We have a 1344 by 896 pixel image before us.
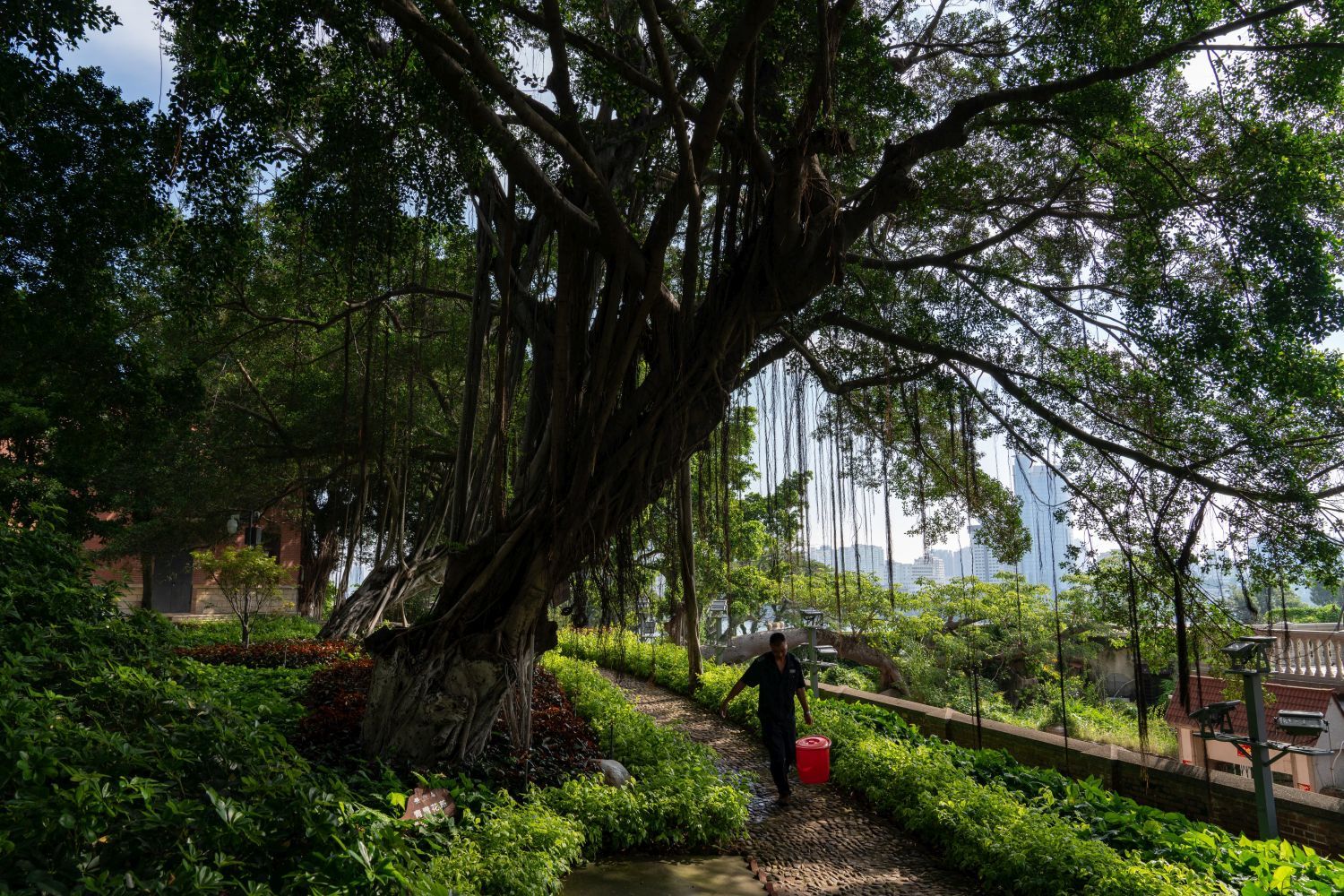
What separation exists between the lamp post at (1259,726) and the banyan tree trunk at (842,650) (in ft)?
26.5

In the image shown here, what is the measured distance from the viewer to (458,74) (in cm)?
362

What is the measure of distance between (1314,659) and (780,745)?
569 centimetres

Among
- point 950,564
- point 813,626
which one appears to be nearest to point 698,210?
point 813,626

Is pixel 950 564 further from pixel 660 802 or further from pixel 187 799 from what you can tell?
pixel 187 799

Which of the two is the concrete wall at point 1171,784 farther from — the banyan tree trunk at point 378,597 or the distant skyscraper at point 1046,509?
the banyan tree trunk at point 378,597

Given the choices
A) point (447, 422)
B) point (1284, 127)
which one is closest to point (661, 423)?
point (1284, 127)

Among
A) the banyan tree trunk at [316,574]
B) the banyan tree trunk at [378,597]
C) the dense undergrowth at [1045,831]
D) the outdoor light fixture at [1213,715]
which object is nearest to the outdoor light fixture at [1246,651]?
the outdoor light fixture at [1213,715]

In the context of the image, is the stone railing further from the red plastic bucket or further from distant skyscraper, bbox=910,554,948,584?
distant skyscraper, bbox=910,554,948,584

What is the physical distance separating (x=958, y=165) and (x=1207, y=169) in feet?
4.95

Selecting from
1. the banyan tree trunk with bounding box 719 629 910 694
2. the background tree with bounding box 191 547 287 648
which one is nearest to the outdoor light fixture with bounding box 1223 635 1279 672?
the banyan tree trunk with bounding box 719 629 910 694

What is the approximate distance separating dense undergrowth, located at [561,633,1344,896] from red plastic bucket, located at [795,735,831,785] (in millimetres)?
175

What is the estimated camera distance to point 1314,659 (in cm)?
730

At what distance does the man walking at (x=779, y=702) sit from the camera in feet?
16.5

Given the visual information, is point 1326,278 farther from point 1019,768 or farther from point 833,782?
point 833,782
